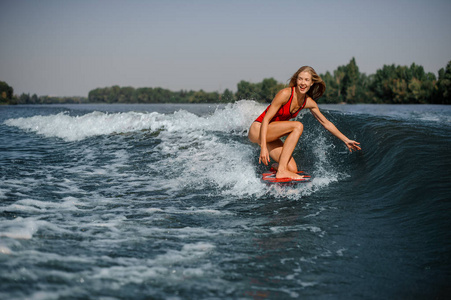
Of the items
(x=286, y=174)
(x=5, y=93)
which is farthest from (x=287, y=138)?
(x=5, y=93)

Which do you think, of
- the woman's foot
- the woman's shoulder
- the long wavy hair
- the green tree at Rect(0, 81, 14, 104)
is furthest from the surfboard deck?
the green tree at Rect(0, 81, 14, 104)

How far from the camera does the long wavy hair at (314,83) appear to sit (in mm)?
5523

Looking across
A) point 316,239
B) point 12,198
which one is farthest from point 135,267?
point 12,198

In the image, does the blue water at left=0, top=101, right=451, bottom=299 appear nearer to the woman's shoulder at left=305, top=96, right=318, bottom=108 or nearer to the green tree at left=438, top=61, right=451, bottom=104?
the woman's shoulder at left=305, top=96, right=318, bottom=108

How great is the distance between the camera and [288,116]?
247 inches

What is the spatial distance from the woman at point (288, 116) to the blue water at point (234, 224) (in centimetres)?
56

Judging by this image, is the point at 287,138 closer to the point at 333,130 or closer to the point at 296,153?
the point at 333,130

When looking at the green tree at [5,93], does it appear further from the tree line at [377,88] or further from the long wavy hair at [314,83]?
the long wavy hair at [314,83]

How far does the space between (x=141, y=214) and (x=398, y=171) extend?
428 centimetres

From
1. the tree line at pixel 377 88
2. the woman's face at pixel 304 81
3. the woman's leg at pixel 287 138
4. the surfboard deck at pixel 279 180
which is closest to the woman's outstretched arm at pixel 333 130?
the woman's leg at pixel 287 138

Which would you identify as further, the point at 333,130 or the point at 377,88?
the point at 377,88

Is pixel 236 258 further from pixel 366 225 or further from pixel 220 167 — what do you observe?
pixel 220 167

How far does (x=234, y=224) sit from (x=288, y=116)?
9.06ft

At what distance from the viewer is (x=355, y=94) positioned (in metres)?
106
